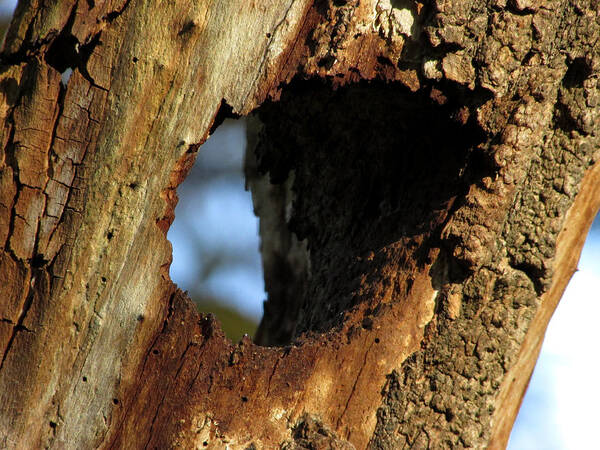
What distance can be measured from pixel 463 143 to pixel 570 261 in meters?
0.34

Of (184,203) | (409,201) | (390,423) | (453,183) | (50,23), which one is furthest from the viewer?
→ (184,203)

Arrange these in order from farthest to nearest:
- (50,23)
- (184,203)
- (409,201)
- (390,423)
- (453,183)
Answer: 1. (184,203)
2. (409,201)
3. (453,183)
4. (390,423)
5. (50,23)

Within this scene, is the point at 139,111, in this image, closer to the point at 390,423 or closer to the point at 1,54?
the point at 1,54

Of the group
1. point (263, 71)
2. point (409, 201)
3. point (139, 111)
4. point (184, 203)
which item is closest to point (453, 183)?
point (409, 201)

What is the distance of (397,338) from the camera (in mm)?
1327

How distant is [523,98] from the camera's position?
131 cm

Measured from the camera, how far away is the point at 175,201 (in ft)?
4.28

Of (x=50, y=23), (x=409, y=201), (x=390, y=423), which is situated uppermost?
(x=409, y=201)

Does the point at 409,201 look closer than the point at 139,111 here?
No

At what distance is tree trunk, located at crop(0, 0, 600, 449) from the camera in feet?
4.03

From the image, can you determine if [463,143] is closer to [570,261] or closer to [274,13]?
[570,261]

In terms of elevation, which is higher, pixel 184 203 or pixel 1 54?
pixel 184 203

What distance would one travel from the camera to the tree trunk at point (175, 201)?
123cm

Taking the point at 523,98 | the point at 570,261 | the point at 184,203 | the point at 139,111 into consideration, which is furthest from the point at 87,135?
the point at 184,203
